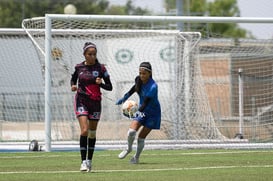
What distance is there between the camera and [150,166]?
16.9 meters

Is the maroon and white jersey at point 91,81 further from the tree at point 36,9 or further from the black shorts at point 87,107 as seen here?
the tree at point 36,9

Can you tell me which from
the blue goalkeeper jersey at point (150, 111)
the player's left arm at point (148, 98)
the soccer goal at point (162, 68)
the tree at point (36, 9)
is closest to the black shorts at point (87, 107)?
the player's left arm at point (148, 98)

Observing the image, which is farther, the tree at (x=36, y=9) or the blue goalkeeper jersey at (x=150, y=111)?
the tree at (x=36, y=9)

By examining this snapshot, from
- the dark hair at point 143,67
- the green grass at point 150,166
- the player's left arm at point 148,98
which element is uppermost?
the dark hair at point 143,67

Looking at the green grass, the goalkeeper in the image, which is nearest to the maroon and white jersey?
the green grass

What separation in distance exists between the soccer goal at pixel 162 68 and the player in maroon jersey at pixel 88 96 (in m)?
6.48

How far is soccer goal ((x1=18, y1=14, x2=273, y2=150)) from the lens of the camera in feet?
80.2

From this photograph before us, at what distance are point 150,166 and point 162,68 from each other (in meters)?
11.7

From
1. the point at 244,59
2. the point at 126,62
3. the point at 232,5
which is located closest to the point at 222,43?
the point at 244,59

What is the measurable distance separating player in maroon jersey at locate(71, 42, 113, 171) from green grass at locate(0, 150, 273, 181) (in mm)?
480

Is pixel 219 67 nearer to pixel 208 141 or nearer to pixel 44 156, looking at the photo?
pixel 208 141

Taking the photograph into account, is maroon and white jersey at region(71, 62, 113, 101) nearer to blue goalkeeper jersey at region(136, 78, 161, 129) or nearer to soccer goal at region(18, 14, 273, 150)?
blue goalkeeper jersey at region(136, 78, 161, 129)

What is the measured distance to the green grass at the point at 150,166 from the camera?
14516 millimetres

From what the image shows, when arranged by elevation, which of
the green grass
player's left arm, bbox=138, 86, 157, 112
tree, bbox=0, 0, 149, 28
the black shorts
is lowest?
the green grass
